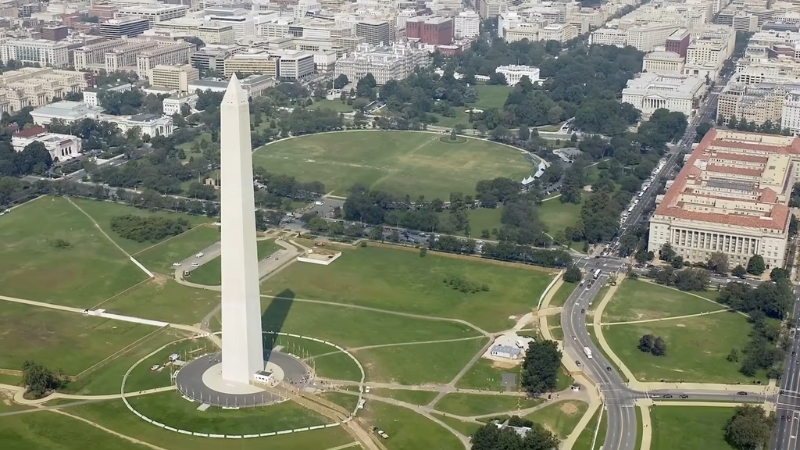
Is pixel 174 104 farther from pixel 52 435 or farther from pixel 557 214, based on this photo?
pixel 52 435

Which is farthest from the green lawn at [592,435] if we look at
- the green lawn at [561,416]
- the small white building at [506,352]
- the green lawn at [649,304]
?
the green lawn at [649,304]

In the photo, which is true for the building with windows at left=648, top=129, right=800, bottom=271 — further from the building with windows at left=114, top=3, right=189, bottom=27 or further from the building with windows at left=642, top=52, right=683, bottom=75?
the building with windows at left=114, top=3, right=189, bottom=27

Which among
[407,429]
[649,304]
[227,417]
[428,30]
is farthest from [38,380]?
[428,30]

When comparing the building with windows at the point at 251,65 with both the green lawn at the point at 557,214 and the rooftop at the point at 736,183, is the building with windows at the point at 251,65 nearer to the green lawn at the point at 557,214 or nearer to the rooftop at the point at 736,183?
the green lawn at the point at 557,214

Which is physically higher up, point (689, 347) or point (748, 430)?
point (748, 430)

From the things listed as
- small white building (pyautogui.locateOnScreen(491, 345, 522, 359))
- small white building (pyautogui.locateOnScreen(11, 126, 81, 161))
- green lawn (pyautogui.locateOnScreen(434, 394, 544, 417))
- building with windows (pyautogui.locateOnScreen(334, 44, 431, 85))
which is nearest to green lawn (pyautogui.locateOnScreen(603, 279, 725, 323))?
small white building (pyautogui.locateOnScreen(491, 345, 522, 359))
